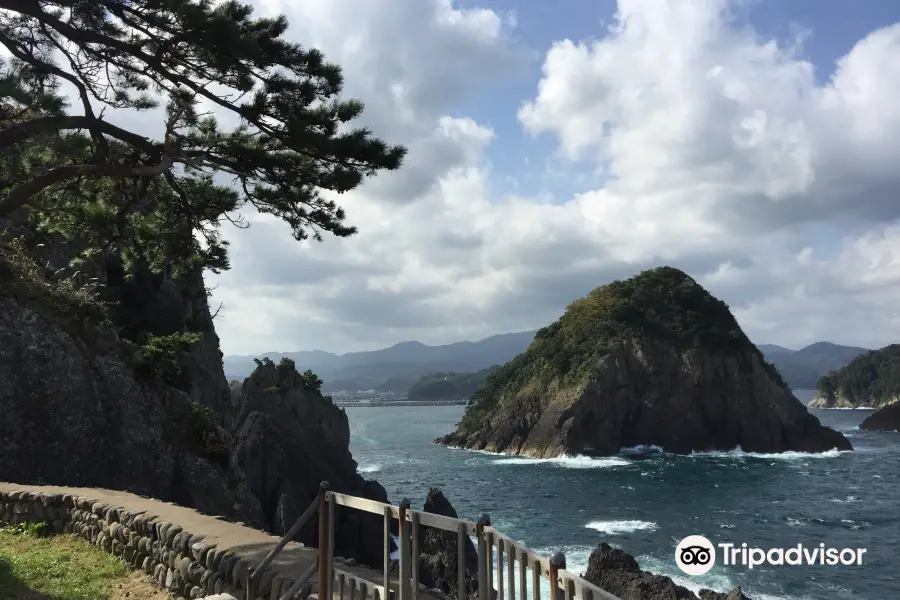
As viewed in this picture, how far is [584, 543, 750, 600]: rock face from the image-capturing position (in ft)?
55.2

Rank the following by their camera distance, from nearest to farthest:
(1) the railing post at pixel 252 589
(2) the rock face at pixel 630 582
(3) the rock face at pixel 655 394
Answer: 1. (1) the railing post at pixel 252 589
2. (2) the rock face at pixel 630 582
3. (3) the rock face at pixel 655 394

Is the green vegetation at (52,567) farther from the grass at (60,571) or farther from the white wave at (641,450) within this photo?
the white wave at (641,450)

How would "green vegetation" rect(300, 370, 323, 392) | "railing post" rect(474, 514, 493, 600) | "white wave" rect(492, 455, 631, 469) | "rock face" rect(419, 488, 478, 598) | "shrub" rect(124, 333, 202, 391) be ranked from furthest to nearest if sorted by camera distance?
"white wave" rect(492, 455, 631, 469)
"green vegetation" rect(300, 370, 323, 392)
"rock face" rect(419, 488, 478, 598)
"shrub" rect(124, 333, 202, 391)
"railing post" rect(474, 514, 493, 600)

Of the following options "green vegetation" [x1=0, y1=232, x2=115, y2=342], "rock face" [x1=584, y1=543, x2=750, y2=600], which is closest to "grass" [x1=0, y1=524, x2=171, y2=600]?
"green vegetation" [x1=0, y1=232, x2=115, y2=342]

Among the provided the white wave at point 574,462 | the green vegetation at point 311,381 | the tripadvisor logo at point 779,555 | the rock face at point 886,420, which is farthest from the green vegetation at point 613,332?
the tripadvisor logo at point 779,555

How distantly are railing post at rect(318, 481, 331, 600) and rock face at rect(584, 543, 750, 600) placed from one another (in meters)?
12.8

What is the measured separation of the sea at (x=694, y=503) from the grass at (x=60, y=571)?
9076 millimetres

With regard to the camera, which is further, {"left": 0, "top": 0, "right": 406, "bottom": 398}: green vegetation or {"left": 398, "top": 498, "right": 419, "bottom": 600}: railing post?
{"left": 0, "top": 0, "right": 406, "bottom": 398}: green vegetation

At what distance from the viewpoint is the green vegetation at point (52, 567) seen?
8289 millimetres

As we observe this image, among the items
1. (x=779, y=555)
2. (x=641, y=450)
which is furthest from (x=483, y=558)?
(x=641, y=450)

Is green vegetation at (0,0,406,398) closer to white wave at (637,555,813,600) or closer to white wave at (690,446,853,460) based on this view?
white wave at (637,555,813,600)

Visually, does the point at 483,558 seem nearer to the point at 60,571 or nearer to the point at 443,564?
the point at 60,571

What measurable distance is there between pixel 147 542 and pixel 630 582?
43.5 ft

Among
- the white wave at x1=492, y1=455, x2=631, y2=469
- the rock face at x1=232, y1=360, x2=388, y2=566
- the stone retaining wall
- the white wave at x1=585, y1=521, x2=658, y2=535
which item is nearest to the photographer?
the stone retaining wall
